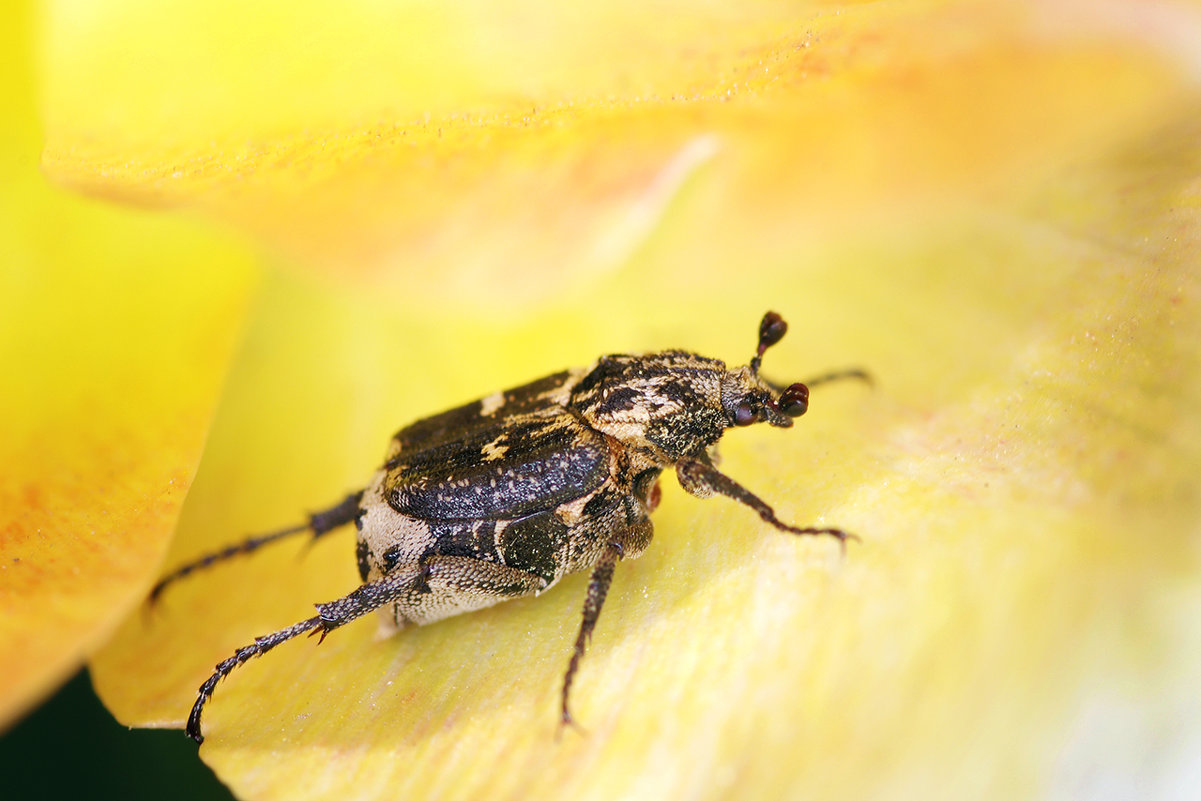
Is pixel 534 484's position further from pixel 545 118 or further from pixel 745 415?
pixel 545 118

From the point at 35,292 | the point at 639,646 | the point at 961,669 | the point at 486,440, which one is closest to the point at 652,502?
the point at 486,440

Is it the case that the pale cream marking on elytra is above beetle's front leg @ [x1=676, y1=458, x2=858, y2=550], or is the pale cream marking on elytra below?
above

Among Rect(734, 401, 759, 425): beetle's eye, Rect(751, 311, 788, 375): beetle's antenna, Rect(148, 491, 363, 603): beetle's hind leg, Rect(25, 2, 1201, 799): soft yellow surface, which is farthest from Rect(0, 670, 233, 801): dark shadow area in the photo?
Rect(751, 311, 788, 375): beetle's antenna

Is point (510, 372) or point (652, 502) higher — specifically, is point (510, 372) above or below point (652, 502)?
above

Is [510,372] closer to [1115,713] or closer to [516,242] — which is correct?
[516,242]

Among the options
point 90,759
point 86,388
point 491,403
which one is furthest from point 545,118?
point 90,759

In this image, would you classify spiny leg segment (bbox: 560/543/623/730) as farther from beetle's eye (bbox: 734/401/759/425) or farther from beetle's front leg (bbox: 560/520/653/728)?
beetle's eye (bbox: 734/401/759/425)

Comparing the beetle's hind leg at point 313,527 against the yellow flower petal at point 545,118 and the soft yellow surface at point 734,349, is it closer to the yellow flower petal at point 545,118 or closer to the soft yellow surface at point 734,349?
the soft yellow surface at point 734,349
